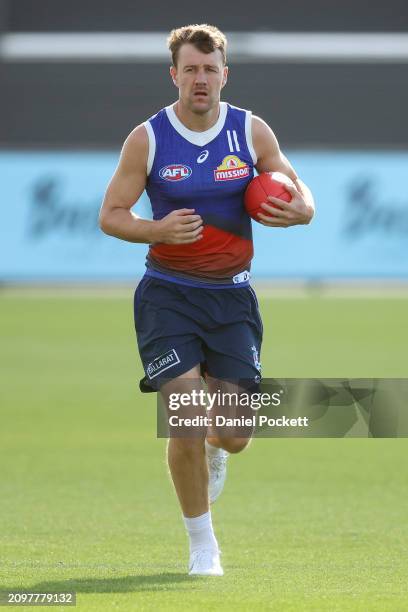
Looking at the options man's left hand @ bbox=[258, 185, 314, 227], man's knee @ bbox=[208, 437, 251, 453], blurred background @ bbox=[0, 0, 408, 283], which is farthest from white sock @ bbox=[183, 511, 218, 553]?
blurred background @ bbox=[0, 0, 408, 283]

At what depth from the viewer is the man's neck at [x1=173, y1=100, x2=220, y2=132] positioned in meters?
Answer: 7.63

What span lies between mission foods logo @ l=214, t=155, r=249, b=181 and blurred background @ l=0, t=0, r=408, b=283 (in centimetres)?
2041

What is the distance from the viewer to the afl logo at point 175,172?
299 inches

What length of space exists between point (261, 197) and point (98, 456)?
5142mm

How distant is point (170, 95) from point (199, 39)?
27731 millimetres

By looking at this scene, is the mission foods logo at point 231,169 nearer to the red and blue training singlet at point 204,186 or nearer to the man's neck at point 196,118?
the red and blue training singlet at point 204,186

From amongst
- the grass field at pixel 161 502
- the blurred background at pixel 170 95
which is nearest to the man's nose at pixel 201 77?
the grass field at pixel 161 502

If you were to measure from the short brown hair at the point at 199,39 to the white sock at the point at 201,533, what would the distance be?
2398mm

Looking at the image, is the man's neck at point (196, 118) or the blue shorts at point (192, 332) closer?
the blue shorts at point (192, 332)

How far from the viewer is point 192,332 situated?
7574 millimetres

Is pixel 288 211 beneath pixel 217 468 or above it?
above

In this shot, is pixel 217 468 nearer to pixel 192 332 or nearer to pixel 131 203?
pixel 192 332

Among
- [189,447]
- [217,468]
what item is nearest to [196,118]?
[189,447]

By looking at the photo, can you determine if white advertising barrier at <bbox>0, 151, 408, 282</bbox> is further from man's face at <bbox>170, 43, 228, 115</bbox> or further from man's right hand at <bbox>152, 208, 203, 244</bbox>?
man's right hand at <bbox>152, 208, 203, 244</bbox>
